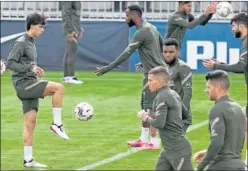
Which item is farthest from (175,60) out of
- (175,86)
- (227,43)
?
(227,43)

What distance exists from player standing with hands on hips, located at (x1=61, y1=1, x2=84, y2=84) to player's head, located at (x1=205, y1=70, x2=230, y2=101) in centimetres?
1325

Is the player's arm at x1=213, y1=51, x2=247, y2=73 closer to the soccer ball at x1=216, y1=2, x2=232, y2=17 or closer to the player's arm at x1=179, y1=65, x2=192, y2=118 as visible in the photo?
the player's arm at x1=179, y1=65, x2=192, y2=118

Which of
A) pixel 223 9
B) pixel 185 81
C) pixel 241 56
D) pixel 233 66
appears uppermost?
pixel 223 9

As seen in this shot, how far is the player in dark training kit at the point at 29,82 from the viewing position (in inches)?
577

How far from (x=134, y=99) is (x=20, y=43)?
7.94m

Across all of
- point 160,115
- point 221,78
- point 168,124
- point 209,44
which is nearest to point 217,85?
point 221,78

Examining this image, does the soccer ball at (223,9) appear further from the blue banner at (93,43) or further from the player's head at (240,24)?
the blue banner at (93,43)

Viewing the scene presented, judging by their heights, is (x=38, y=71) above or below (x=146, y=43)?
below

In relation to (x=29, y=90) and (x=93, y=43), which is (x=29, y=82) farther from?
(x=93, y=43)

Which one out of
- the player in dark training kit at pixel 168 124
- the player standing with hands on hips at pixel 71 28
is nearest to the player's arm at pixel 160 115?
the player in dark training kit at pixel 168 124

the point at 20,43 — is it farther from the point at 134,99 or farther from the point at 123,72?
the point at 123,72

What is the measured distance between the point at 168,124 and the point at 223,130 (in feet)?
4.44

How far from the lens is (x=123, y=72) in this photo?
27.7 meters

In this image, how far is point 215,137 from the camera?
10.3m
